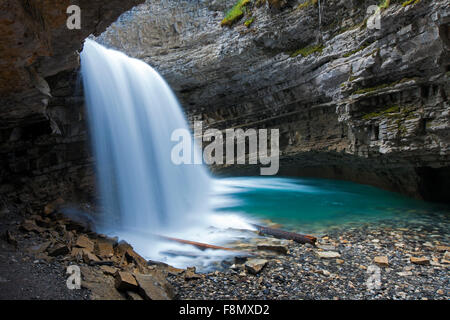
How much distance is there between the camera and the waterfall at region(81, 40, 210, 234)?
8.75 meters

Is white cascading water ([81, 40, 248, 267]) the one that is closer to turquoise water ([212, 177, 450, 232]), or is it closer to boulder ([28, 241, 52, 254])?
turquoise water ([212, 177, 450, 232])

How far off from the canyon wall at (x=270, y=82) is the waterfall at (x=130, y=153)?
625 mm

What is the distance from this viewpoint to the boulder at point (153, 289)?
3270mm

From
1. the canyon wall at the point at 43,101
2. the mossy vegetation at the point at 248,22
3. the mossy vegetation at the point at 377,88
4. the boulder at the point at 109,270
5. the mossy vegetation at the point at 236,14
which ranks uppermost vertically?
the mossy vegetation at the point at 236,14

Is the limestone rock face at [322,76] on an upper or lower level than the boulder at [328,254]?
upper

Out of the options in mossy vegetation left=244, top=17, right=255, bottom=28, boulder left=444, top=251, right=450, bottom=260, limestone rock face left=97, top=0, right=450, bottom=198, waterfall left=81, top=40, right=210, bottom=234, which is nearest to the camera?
boulder left=444, top=251, right=450, bottom=260

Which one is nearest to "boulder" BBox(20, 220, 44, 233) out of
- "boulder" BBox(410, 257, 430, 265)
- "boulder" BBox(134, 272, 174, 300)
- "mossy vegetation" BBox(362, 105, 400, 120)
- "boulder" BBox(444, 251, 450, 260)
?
"boulder" BBox(134, 272, 174, 300)

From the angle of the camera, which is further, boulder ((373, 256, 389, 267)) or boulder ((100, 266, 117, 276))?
boulder ((373, 256, 389, 267))

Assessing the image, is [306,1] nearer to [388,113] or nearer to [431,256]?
[388,113]

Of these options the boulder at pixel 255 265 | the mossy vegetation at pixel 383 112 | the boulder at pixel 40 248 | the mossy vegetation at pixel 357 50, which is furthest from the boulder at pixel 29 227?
the mossy vegetation at pixel 357 50

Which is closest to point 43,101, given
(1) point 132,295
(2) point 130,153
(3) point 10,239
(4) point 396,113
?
(3) point 10,239

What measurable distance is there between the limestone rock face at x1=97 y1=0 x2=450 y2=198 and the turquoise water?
1009mm

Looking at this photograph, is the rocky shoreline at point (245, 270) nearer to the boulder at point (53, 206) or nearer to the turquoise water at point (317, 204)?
the boulder at point (53, 206)

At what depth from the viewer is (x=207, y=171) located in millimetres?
15023
